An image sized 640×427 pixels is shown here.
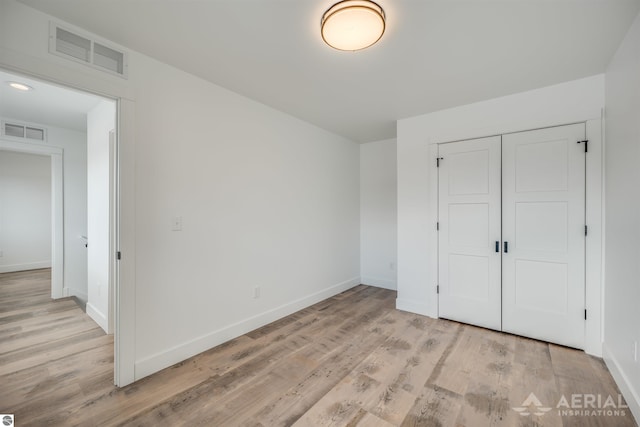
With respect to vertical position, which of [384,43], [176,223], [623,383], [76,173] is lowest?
[623,383]

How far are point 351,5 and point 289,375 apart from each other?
2634 millimetres

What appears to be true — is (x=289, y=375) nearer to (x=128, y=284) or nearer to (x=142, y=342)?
(x=142, y=342)

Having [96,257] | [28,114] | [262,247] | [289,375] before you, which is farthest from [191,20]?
[28,114]

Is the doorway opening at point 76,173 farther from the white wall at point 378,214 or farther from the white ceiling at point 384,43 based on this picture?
the white wall at point 378,214

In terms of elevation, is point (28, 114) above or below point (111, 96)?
above

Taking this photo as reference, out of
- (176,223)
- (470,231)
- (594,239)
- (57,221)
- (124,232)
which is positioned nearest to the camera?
(124,232)

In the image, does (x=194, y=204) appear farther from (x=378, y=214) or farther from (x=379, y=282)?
(x=379, y=282)

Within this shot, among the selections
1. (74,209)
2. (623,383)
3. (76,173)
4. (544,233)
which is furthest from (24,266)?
(623,383)

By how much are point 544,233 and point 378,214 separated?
94.7 inches

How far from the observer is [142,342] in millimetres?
2162

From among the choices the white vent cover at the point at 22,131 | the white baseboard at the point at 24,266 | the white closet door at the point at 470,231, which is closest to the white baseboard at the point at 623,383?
the white closet door at the point at 470,231

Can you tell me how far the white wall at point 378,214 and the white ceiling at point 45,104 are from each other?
3.88 metres

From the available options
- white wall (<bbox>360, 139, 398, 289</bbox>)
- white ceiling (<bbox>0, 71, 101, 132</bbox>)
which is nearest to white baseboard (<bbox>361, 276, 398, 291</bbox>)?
white wall (<bbox>360, 139, 398, 289</bbox>)

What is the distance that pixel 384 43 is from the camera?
78.2 inches
